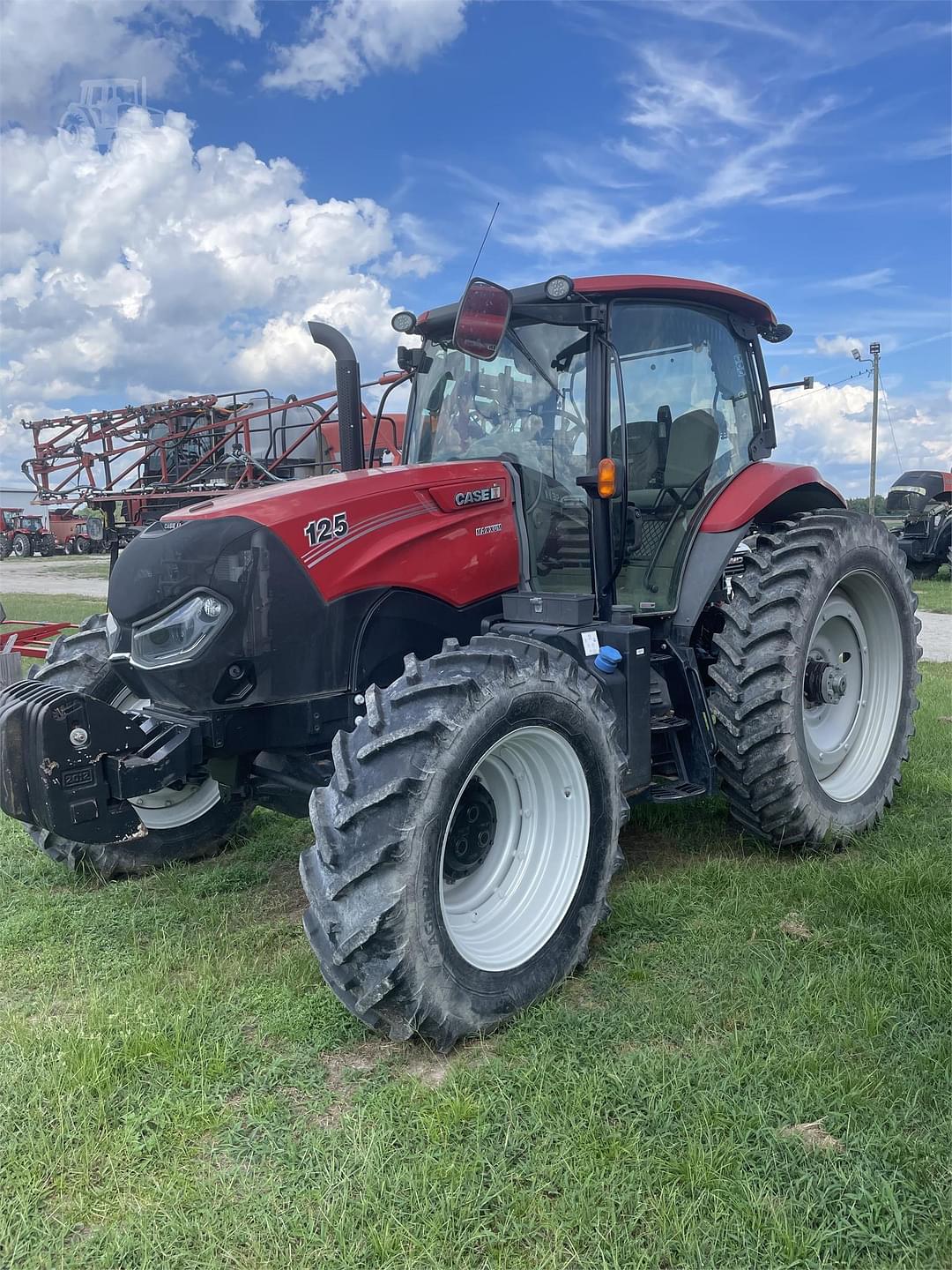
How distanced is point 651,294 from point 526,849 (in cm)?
233

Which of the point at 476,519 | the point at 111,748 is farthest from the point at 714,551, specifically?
the point at 111,748

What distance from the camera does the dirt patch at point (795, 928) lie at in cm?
344

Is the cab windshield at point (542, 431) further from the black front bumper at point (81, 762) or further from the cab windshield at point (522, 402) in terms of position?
the black front bumper at point (81, 762)

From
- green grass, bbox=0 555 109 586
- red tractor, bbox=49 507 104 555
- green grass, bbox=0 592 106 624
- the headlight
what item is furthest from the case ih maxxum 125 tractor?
red tractor, bbox=49 507 104 555

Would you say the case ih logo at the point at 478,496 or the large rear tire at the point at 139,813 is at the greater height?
the case ih logo at the point at 478,496

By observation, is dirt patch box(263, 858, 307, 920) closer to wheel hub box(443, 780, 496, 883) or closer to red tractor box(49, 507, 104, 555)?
wheel hub box(443, 780, 496, 883)

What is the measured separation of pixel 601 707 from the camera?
3320 mm

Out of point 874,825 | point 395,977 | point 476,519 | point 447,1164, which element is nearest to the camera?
point 447,1164

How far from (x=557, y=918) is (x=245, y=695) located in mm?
1261

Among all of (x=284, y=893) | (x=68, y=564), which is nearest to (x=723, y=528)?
(x=284, y=893)

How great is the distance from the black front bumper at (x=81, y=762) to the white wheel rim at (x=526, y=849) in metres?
1.00

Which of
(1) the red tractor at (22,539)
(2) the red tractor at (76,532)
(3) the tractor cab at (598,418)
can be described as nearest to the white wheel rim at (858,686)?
(3) the tractor cab at (598,418)

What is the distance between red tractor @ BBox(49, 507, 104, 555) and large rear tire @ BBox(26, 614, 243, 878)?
30702 mm

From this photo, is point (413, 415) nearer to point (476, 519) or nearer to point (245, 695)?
point (476, 519)
